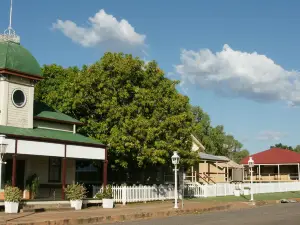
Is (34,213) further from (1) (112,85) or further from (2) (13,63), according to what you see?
(1) (112,85)

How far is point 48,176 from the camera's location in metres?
25.3

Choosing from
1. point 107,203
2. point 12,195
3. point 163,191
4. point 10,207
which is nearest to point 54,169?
point 107,203

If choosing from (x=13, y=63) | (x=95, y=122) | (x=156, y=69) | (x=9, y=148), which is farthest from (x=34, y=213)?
(x=156, y=69)

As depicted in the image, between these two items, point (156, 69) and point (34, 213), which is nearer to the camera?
point (34, 213)

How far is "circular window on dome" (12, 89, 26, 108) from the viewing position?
22594 millimetres

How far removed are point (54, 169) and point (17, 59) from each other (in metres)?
6.61

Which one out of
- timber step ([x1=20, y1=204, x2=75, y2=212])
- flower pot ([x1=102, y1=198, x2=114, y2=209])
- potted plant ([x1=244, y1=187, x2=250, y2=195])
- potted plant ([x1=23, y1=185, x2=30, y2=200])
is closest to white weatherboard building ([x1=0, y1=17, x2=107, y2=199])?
potted plant ([x1=23, y1=185, x2=30, y2=200])

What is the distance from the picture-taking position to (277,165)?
59875 millimetres

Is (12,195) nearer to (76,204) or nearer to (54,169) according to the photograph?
(76,204)


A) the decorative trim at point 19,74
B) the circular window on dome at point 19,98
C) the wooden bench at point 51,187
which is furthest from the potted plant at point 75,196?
the decorative trim at point 19,74

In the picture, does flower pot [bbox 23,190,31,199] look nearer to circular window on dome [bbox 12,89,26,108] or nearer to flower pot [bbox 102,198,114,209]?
flower pot [bbox 102,198,114,209]

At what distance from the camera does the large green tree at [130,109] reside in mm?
26016

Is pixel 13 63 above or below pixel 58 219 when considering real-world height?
above

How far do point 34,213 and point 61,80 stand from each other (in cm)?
1487
